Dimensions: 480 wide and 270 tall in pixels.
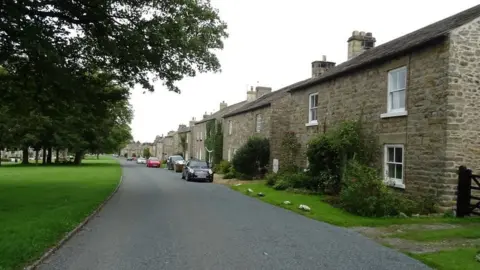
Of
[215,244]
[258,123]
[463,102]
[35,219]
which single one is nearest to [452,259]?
[215,244]

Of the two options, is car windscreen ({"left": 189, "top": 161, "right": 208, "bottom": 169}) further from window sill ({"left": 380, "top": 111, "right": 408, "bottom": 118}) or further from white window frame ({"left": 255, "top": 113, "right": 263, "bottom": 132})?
window sill ({"left": 380, "top": 111, "right": 408, "bottom": 118})

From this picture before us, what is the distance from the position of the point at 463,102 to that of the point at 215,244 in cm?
946

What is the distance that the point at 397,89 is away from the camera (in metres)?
16.8

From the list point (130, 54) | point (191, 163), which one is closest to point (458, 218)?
point (130, 54)

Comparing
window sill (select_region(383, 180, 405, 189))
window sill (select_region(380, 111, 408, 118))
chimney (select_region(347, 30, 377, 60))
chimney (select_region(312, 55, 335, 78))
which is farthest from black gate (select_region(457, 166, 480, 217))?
chimney (select_region(312, 55, 335, 78))

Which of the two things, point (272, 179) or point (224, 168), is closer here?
point (272, 179)

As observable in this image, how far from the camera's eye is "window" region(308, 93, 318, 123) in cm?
2440

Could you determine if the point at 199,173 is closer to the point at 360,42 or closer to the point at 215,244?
the point at 360,42

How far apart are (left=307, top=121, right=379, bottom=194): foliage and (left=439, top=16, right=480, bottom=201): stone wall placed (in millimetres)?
4095

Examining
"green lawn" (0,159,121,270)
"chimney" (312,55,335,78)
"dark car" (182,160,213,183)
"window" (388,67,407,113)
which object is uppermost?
"chimney" (312,55,335,78)

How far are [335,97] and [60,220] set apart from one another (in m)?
14.4

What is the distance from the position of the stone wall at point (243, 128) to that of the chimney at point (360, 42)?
8.67 m

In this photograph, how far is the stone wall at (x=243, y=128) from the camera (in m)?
34.0

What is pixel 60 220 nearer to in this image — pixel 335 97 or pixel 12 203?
pixel 12 203
